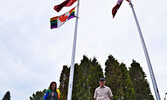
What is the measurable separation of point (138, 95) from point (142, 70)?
3.89 m

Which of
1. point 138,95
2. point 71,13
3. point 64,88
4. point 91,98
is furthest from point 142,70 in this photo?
point 71,13

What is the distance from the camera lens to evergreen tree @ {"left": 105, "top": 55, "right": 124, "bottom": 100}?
16.0m

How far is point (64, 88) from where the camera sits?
2011cm

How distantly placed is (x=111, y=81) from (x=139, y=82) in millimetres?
5377

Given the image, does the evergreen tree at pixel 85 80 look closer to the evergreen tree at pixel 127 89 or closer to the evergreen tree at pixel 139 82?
the evergreen tree at pixel 127 89

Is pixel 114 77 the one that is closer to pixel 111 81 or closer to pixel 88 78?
pixel 111 81

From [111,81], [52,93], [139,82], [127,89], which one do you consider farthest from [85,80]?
[52,93]

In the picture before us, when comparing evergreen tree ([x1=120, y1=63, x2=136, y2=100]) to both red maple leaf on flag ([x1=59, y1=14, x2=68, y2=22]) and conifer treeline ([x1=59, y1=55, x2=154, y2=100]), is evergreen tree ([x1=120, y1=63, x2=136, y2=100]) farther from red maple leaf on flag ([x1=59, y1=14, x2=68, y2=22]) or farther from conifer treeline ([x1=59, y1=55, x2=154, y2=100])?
red maple leaf on flag ([x1=59, y1=14, x2=68, y2=22])

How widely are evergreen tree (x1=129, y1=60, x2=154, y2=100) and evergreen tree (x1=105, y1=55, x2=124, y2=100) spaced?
12.8 ft

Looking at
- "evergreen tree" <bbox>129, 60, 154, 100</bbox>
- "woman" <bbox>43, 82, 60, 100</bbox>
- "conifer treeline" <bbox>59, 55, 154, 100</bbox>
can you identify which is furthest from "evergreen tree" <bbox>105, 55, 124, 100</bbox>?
"woman" <bbox>43, 82, 60, 100</bbox>

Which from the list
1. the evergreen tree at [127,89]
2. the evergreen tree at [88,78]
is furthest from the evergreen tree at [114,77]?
the evergreen tree at [88,78]

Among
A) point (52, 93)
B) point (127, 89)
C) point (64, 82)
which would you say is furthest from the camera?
point (64, 82)

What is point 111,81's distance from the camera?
16828 millimetres

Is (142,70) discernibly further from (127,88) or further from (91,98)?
(91,98)
